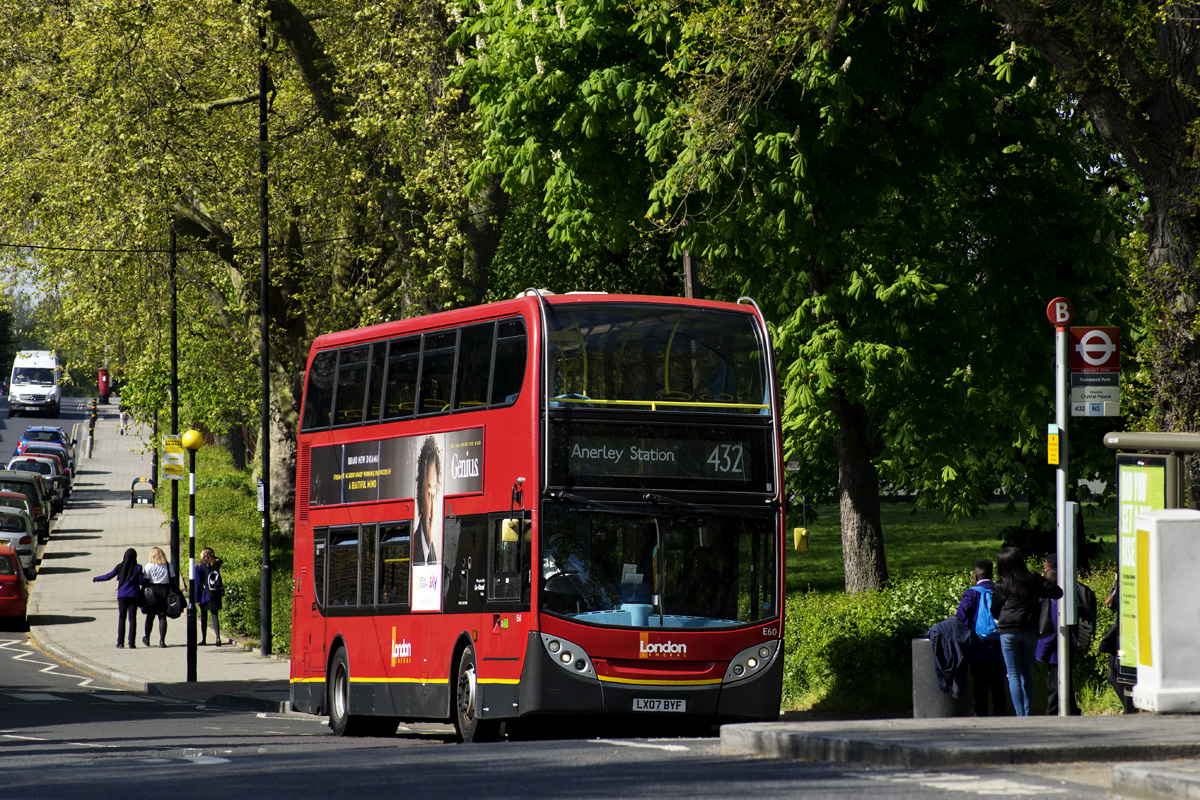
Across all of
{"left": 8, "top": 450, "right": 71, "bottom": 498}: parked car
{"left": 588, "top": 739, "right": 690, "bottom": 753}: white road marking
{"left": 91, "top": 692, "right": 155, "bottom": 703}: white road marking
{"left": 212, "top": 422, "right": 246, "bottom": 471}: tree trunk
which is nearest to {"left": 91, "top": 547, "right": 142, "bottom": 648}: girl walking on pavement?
{"left": 91, "top": 692, "right": 155, "bottom": 703}: white road marking

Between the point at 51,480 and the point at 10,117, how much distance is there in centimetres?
3163

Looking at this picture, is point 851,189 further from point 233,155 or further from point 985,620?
point 233,155

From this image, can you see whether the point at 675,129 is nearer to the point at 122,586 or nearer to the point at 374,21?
the point at 374,21

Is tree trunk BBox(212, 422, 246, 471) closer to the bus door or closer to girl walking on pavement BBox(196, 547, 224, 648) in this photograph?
girl walking on pavement BBox(196, 547, 224, 648)

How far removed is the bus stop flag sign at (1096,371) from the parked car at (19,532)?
94.5ft

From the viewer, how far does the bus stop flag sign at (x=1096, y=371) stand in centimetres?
1307

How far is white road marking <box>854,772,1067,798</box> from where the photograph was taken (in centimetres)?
874

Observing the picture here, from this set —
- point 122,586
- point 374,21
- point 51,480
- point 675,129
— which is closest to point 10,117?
point 374,21

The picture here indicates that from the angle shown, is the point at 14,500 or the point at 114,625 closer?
the point at 114,625

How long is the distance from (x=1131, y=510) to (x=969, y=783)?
13.5 ft

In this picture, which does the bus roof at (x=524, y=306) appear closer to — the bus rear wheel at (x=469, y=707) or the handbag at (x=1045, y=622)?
the bus rear wheel at (x=469, y=707)

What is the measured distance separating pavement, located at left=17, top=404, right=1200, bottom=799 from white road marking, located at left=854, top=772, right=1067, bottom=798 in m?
0.39

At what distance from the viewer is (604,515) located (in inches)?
541

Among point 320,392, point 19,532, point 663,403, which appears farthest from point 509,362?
point 19,532
